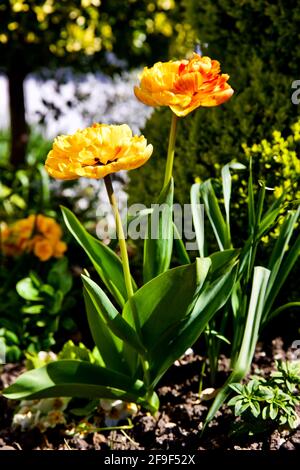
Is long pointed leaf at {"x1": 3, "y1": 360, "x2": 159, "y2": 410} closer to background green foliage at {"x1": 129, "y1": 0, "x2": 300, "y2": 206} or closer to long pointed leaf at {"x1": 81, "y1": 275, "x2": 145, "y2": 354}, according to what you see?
long pointed leaf at {"x1": 81, "y1": 275, "x2": 145, "y2": 354}

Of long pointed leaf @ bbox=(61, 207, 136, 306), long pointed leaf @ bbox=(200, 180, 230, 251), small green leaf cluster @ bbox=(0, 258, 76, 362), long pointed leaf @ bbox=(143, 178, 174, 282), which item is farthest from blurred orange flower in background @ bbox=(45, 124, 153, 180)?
small green leaf cluster @ bbox=(0, 258, 76, 362)

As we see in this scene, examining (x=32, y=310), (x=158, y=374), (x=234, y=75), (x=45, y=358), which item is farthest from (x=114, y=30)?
(x=158, y=374)

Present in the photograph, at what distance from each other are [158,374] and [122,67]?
3447mm

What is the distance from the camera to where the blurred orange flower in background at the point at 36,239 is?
10.4 ft

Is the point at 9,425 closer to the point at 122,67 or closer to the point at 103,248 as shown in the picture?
the point at 103,248

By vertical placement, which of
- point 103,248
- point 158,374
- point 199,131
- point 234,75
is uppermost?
point 234,75

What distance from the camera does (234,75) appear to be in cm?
275

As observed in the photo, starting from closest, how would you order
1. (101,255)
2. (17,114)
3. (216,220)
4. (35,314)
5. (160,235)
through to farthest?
(160,235) < (101,255) < (216,220) < (35,314) < (17,114)

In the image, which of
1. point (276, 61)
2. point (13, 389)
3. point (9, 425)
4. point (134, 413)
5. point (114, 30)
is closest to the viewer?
point (13, 389)

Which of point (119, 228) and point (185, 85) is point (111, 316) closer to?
point (119, 228)

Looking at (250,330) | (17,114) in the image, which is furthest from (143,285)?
(17,114)

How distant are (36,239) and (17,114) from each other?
7.63 feet

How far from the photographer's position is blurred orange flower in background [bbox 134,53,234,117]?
1.75m

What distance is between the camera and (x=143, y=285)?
6.11ft
